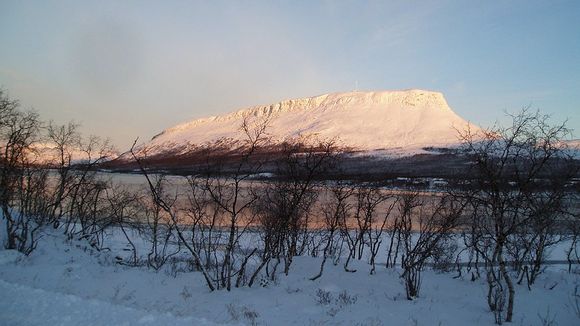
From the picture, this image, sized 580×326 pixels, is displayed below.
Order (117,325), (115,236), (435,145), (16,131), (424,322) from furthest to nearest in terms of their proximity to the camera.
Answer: (435,145) → (115,236) → (16,131) → (424,322) → (117,325)

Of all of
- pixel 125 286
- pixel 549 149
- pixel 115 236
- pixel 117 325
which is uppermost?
pixel 549 149

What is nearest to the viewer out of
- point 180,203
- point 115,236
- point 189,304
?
point 189,304

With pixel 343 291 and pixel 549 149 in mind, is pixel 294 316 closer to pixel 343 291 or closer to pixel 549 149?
pixel 343 291

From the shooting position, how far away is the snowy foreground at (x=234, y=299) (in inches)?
346

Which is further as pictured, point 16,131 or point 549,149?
point 16,131

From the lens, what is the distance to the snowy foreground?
8.78 m

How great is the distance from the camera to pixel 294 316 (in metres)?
11.8

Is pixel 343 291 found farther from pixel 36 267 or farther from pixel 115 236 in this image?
pixel 115 236

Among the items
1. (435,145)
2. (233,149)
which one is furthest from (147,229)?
(233,149)

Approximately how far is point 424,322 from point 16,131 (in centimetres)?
1963

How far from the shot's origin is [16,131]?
67.7ft

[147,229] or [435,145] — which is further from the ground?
[435,145]

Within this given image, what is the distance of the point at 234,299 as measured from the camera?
1323 centimetres

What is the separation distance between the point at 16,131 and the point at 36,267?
8.83m
